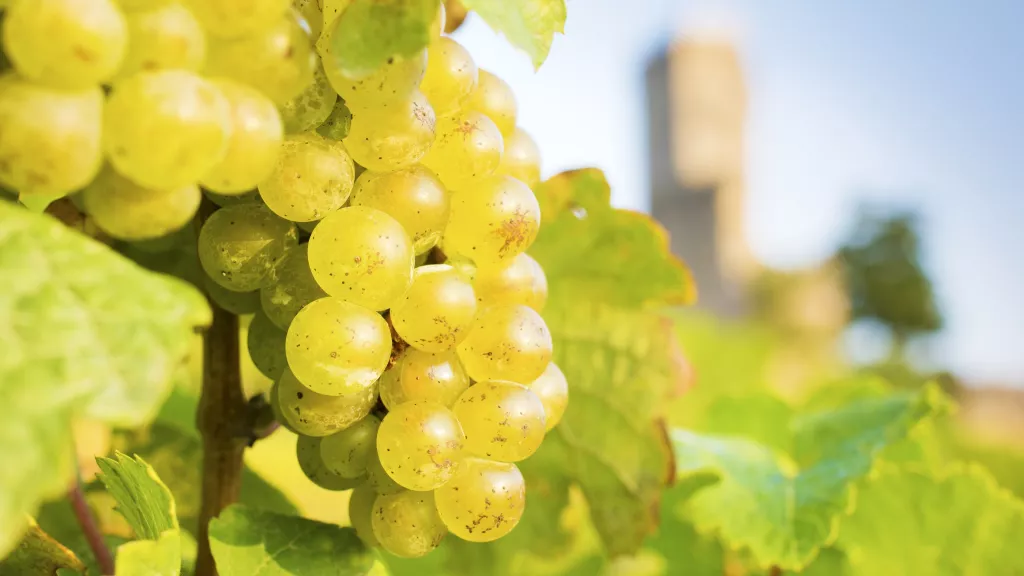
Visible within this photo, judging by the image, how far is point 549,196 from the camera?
21.0 inches

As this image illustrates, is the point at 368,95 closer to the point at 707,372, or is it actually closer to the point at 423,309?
the point at 423,309

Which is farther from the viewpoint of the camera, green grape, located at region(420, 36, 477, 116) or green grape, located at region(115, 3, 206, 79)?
green grape, located at region(420, 36, 477, 116)

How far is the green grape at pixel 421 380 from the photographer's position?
0.34 meters

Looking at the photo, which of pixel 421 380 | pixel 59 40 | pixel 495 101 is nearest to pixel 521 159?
pixel 495 101

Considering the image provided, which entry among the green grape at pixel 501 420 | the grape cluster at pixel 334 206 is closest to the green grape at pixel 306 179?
the grape cluster at pixel 334 206

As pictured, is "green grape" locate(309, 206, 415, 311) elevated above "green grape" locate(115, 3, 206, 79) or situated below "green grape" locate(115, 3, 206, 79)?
below

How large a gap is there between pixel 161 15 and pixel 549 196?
318mm

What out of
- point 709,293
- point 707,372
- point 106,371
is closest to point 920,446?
point 106,371

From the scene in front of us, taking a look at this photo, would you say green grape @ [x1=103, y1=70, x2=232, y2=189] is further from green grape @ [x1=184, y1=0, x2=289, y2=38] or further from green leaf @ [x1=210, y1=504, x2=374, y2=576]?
green leaf @ [x1=210, y1=504, x2=374, y2=576]

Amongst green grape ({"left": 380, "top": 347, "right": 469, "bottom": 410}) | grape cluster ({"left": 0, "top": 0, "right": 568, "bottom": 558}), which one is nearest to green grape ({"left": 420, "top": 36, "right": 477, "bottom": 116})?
grape cluster ({"left": 0, "top": 0, "right": 568, "bottom": 558})

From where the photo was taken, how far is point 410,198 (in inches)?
13.0

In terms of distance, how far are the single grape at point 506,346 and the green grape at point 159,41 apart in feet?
0.54

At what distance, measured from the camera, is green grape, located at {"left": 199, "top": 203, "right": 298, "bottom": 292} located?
1.06 feet

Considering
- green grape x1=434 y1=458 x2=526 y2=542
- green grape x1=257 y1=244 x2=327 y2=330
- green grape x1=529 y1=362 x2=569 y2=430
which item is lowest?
green grape x1=434 y1=458 x2=526 y2=542
